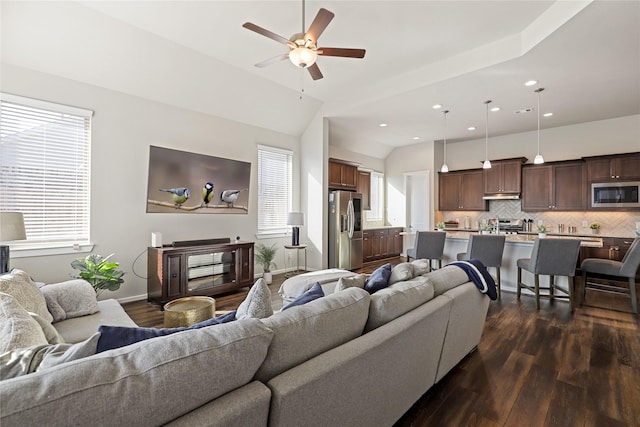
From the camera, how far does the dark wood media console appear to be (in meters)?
3.89

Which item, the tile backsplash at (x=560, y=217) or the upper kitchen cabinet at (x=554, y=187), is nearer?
the tile backsplash at (x=560, y=217)

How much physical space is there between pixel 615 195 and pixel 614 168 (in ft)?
1.59

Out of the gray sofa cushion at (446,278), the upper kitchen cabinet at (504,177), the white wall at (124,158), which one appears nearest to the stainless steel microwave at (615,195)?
the upper kitchen cabinet at (504,177)

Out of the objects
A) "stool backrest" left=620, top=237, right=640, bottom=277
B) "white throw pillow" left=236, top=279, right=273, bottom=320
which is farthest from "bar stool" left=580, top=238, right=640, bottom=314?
"white throw pillow" left=236, top=279, right=273, bottom=320

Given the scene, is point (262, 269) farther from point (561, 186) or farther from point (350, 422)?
point (561, 186)

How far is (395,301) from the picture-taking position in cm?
167

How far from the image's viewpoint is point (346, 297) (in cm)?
151

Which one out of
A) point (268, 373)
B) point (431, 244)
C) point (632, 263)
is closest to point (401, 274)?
point (268, 373)

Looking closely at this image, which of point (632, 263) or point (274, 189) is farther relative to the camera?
point (274, 189)

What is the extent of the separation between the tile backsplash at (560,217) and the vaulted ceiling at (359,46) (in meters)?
1.88

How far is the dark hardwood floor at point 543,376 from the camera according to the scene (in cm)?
187

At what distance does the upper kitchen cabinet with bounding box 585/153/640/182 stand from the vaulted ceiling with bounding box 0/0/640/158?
82 centimetres

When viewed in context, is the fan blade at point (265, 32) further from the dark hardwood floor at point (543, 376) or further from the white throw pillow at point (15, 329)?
the dark hardwood floor at point (543, 376)

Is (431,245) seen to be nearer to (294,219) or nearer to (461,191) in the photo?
(294,219)
